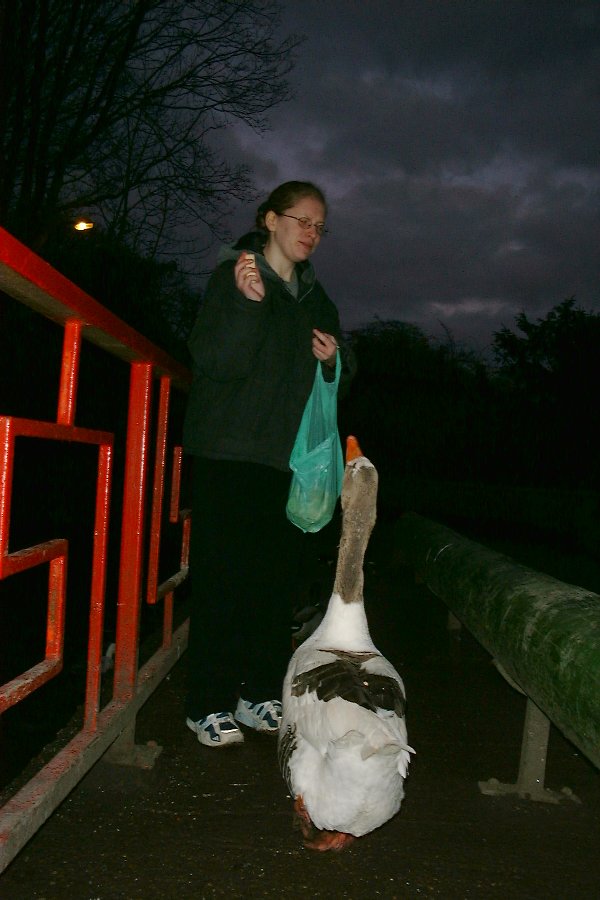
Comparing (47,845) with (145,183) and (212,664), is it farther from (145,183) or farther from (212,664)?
(145,183)

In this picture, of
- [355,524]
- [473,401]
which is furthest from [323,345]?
[473,401]

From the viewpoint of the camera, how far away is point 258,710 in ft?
11.2

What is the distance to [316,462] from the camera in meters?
3.29

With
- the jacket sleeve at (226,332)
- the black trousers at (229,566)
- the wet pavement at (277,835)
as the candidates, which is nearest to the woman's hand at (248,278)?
the jacket sleeve at (226,332)

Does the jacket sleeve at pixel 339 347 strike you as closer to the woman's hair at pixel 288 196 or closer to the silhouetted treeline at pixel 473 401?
the woman's hair at pixel 288 196

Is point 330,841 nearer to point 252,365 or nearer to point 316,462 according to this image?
point 316,462

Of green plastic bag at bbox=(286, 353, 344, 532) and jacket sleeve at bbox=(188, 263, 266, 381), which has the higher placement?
jacket sleeve at bbox=(188, 263, 266, 381)

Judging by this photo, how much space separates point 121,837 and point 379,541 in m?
8.89

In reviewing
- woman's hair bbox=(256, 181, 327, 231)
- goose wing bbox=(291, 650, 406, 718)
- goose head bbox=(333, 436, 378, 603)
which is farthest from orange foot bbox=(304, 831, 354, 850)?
woman's hair bbox=(256, 181, 327, 231)

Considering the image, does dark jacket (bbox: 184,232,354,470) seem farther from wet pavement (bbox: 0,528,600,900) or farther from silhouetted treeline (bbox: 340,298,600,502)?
silhouetted treeline (bbox: 340,298,600,502)

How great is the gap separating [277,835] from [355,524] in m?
1.35

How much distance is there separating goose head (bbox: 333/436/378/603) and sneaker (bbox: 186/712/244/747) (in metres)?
0.73

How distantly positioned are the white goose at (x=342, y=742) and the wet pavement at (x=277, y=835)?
184mm

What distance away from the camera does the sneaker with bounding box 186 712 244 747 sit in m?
3.15
